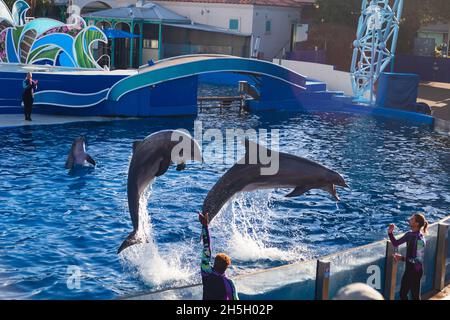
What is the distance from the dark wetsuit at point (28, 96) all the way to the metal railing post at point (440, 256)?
15.0 m

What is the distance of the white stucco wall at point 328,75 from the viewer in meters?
30.3

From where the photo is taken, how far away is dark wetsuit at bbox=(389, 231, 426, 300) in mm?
7833

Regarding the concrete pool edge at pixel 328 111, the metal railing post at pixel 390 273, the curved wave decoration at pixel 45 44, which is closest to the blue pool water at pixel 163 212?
the concrete pool edge at pixel 328 111

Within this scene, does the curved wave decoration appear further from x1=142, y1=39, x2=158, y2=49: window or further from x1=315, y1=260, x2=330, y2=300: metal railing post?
x1=315, y1=260, x2=330, y2=300: metal railing post

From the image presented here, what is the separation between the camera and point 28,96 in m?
20.8

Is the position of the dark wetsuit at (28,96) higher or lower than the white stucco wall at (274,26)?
lower

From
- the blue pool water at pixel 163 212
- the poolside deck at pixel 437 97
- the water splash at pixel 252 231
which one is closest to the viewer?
the blue pool water at pixel 163 212

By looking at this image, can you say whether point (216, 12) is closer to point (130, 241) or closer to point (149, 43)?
point (149, 43)

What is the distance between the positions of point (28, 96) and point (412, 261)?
15.5 metres

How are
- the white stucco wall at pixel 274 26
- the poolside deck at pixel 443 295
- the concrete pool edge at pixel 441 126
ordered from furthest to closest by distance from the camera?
1. the white stucco wall at pixel 274 26
2. the concrete pool edge at pixel 441 126
3. the poolside deck at pixel 443 295

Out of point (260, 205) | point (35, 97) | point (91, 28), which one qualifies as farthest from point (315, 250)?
point (91, 28)

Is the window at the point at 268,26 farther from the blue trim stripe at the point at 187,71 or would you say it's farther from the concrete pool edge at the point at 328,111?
the blue trim stripe at the point at 187,71
